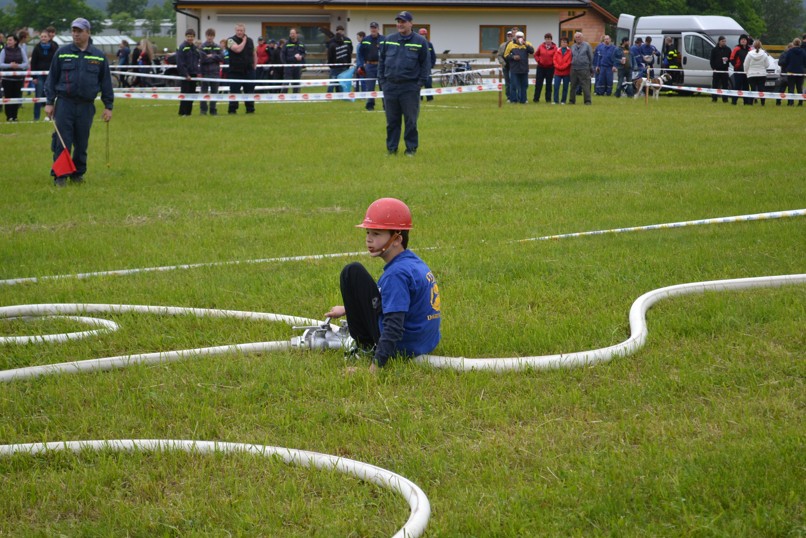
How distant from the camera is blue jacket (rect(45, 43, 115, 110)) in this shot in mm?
11797

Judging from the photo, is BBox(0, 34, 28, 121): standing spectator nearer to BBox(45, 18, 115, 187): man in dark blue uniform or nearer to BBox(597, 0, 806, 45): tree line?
BBox(45, 18, 115, 187): man in dark blue uniform

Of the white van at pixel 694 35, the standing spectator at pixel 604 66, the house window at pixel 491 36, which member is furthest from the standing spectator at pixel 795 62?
the house window at pixel 491 36

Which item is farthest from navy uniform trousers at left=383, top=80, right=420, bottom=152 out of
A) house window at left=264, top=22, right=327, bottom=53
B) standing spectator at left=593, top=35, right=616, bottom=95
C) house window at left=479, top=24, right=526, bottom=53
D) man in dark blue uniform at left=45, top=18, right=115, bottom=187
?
house window at left=264, top=22, right=327, bottom=53

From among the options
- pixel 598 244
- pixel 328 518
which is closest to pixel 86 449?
pixel 328 518

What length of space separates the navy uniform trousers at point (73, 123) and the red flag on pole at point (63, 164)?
0.08 metres

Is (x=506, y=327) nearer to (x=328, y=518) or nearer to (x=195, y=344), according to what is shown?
(x=195, y=344)

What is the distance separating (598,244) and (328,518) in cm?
523

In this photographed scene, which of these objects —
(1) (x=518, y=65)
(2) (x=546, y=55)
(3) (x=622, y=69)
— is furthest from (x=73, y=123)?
(3) (x=622, y=69)

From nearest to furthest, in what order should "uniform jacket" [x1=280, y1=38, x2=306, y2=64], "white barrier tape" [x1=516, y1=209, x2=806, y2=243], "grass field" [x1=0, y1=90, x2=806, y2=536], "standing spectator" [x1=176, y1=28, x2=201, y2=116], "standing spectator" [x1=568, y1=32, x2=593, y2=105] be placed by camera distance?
1. "grass field" [x1=0, y1=90, x2=806, y2=536]
2. "white barrier tape" [x1=516, y1=209, x2=806, y2=243]
3. "standing spectator" [x1=176, y1=28, x2=201, y2=116]
4. "standing spectator" [x1=568, y1=32, x2=593, y2=105]
5. "uniform jacket" [x1=280, y1=38, x2=306, y2=64]

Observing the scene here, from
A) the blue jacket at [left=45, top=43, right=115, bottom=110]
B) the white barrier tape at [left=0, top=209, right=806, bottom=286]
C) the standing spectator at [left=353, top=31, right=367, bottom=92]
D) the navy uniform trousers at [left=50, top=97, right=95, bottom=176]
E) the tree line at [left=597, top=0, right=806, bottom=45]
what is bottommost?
the white barrier tape at [left=0, top=209, right=806, bottom=286]

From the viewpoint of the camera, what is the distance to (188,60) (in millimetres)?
23406

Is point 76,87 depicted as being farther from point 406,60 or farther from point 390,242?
point 390,242

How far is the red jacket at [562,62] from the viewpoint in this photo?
1005 inches

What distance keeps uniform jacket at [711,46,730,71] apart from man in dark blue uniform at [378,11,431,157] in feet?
55.4
